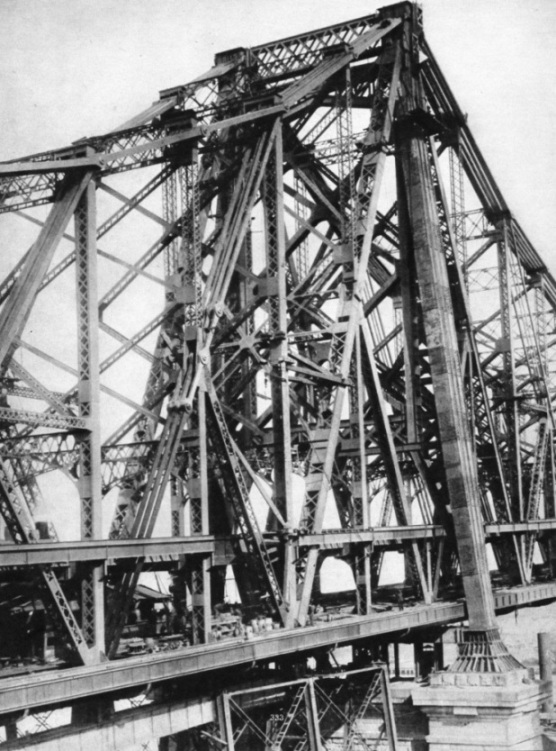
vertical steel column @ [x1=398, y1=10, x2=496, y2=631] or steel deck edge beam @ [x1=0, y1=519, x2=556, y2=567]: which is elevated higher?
vertical steel column @ [x1=398, y1=10, x2=496, y2=631]

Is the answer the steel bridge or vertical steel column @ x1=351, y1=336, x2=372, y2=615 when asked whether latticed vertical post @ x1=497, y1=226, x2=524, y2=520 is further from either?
vertical steel column @ x1=351, y1=336, x2=372, y2=615

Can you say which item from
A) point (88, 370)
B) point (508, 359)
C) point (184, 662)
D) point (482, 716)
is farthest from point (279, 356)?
point (508, 359)

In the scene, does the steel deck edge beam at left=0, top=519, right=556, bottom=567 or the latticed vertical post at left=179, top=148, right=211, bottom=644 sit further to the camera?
the latticed vertical post at left=179, top=148, right=211, bottom=644

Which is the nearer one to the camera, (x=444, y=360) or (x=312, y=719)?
(x=312, y=719)

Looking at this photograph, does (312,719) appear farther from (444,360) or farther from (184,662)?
(444,360)

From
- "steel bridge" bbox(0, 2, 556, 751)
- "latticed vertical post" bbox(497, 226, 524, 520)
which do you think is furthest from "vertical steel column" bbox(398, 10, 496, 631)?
"latticed vertical post" bbox(497, 226, 524, 520)

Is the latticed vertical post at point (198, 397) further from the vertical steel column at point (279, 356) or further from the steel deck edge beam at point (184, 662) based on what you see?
the vertical steel column at point (279, 356)

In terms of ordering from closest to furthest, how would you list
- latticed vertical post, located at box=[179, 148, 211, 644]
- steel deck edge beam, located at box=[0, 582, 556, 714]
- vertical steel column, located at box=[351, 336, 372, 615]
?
steel deck edge beam, located at box=[0, 582, 556, 714]
latticed vertical post, located at box=[179, 148, 211, 644]
vertical steel column, located at box=[351, 336, 372, 615]

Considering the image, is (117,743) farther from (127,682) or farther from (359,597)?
(359,597)

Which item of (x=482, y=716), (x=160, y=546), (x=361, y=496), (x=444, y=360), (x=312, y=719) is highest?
(x=444, y=360)
